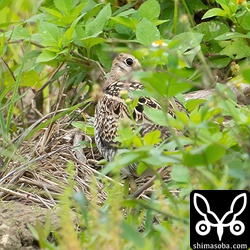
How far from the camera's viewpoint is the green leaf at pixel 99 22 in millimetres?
5090

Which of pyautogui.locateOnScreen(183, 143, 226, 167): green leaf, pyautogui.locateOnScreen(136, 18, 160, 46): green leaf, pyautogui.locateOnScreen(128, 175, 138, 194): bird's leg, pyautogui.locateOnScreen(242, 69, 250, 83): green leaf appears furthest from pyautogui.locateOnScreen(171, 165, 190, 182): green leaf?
pyautogui.locateOnScreen(136, 18, 160, 46): green leaf

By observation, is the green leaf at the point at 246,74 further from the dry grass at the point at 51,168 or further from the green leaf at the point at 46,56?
the green leaf at the point at 46,56

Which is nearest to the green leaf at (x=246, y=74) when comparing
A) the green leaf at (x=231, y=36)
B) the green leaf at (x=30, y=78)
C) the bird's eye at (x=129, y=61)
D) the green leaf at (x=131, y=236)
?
the green leaf at (x=131, y=236)

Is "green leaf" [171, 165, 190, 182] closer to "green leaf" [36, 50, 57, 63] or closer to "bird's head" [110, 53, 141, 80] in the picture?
"green leaf" [36, 50, 57, 63]

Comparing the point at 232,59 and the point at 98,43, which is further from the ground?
the point at 98,43

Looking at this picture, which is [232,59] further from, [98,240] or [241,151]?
[98,240]

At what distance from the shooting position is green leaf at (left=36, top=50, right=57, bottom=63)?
16.9 ft

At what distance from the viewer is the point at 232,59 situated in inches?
214

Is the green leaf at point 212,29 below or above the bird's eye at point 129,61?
above

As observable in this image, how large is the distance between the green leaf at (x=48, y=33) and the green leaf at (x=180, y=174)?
7.12 ft

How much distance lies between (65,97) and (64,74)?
0.51 ft

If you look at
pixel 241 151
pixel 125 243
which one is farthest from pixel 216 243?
pixel 241 151

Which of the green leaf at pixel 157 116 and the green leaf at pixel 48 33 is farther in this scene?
the green leaf at pixel 48 33

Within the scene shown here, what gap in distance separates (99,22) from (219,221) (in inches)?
91.2
